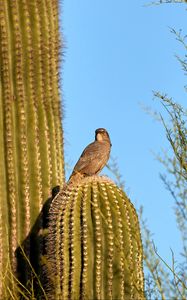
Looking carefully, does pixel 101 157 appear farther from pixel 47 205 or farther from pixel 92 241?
pixel 92 241

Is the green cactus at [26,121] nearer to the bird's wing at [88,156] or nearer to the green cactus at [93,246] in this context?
the bird's wing at [88,156]

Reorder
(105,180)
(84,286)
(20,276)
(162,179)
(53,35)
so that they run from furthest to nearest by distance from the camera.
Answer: (53,35)
(20,276)
(105,180)
(84,286)
(162,179)

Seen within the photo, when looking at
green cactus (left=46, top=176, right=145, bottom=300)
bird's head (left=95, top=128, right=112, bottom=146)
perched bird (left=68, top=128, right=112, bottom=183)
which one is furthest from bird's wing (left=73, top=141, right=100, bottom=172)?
green cactus (left=46, top=176, right=145, bottom=300)

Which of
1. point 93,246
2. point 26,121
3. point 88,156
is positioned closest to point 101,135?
point 88,156

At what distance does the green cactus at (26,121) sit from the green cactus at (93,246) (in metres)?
1.08

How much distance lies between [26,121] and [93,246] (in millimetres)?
1811

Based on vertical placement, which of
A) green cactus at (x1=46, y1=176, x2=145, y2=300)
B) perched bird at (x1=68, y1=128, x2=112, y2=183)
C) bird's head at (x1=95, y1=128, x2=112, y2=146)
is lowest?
green cactus at (x1=46, y1=176, x2=145, y2=300)

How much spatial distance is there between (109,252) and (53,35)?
2.56 meters

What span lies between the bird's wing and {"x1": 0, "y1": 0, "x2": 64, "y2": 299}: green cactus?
215 millimetres

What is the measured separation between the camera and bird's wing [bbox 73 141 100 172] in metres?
6.77

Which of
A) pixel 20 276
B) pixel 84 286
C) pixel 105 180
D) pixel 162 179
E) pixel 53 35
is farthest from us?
pixel 53 35

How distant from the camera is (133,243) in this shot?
541 centimetres

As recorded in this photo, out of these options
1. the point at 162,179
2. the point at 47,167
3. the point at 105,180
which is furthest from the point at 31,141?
the point at 162,179

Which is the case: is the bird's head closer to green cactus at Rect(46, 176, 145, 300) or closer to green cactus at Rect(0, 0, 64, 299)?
green cactus at Rect(0, 0, 64, 299)
